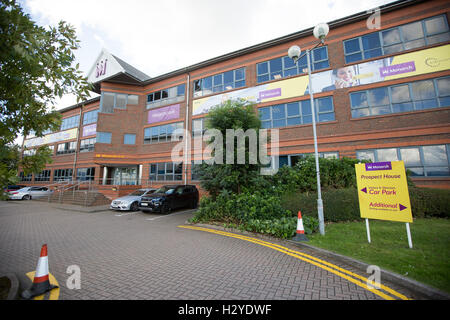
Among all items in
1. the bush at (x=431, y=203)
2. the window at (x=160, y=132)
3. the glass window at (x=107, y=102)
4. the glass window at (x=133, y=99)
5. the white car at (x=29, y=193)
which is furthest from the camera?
the glass window at (x=133, y=99)

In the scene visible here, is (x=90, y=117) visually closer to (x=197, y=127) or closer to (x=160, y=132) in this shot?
(x=160, y=132)

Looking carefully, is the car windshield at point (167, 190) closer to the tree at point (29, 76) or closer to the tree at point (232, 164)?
the tree at point (232, 164)

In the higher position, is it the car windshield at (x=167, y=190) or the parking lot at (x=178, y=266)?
the car windshield at (x=167, y=190)

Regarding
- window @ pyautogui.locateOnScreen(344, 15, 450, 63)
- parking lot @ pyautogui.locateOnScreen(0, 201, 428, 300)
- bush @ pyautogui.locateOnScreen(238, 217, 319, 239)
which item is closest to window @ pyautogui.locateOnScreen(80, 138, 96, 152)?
parking lot @ pyautogui.locateOnScreen(0, 201, 428, 300)

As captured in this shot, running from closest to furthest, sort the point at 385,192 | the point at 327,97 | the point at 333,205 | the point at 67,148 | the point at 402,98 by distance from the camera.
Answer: the point at 385,192, the point at 333,205, the point at 402,98, the point at 327,97, the point at 67,148

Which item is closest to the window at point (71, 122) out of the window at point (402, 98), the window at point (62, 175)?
the window at point (62, 175)

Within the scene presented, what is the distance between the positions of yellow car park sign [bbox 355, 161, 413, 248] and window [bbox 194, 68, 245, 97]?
14.1m

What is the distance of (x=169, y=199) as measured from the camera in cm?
1229

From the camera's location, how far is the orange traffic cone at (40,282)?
3.10 metres

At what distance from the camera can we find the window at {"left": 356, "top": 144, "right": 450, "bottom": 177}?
36.6 ft

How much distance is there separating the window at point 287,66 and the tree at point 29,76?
14.4 metres

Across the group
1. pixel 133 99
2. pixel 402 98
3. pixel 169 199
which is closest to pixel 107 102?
pixel 133 99

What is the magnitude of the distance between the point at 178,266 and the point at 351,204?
725cm
